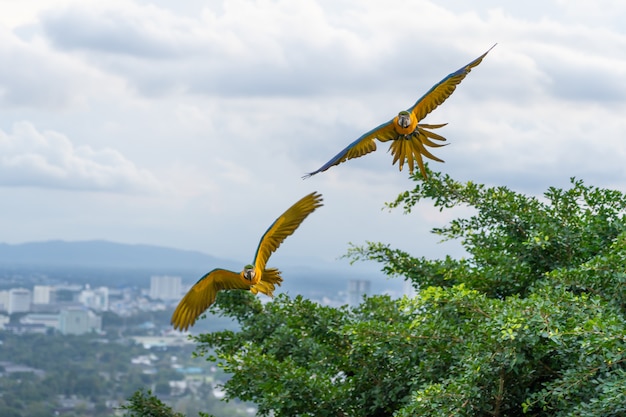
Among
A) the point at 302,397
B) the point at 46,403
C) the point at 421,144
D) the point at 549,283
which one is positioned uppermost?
the point at 421,144

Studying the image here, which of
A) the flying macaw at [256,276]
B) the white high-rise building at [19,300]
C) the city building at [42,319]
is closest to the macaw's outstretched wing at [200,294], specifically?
the flying macaw at [256,276]

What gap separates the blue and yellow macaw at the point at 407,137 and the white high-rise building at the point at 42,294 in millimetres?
86999

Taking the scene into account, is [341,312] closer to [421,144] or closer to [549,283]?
[549,283]

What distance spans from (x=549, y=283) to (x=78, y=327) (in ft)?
237

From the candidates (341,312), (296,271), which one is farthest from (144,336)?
(341,312)

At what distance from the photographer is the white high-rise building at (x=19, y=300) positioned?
278 feet

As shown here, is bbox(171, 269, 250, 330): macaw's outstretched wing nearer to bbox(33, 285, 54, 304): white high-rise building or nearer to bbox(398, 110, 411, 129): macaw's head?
bbox(398, 110, 411, 129): macaw's head

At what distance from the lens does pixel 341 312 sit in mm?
9805

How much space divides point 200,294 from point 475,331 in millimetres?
2761

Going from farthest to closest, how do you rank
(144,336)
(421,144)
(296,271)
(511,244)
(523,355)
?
(296,271), (144,336), (511,244), (523,355), (421,144)

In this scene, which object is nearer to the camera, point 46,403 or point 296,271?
point 46,403

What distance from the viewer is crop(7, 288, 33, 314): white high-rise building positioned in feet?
278

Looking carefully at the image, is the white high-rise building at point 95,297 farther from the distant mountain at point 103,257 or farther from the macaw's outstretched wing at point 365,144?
the macaw's outstretched wing at point 365,144

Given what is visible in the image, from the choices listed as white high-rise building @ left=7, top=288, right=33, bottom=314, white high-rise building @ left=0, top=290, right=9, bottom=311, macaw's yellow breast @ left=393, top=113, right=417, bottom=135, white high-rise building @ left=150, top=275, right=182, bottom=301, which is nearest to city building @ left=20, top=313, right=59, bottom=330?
white high-rise building @ left=7, top=288, right=33, bottom=314
